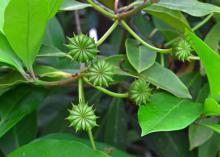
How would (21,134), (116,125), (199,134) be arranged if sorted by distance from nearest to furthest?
(199,134) < (21,134) < (116,125)

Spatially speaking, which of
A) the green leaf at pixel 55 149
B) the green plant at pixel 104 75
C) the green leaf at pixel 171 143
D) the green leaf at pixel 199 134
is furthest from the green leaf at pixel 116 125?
the green leaf at pixel 55 149

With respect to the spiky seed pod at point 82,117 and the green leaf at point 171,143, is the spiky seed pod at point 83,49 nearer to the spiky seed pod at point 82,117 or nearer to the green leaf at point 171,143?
the spiky seed pod at point 82,117

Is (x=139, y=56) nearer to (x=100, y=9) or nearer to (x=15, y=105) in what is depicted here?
(x=100, y=9)

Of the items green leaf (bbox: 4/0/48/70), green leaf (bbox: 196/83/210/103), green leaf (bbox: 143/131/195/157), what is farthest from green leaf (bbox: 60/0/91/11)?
green leaf (bbox: 143/131/195/157)

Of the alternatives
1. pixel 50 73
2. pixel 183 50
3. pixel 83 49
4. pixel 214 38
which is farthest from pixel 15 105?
pixel 214 38

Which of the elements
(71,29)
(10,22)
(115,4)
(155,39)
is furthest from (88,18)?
(10,22)

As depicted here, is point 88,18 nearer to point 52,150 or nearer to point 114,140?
point 114,140
